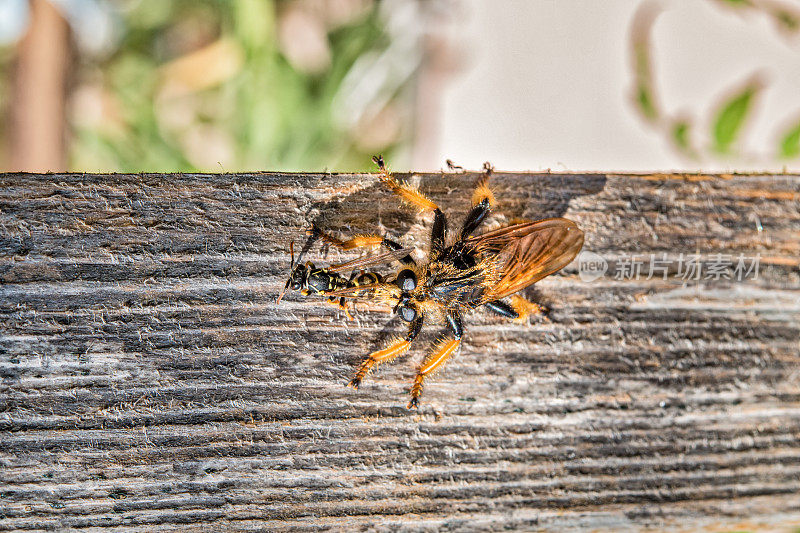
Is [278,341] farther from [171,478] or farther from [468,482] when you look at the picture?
[468,482]

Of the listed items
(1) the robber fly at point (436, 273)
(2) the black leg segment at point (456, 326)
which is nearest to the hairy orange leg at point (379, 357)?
(1) the robber fly at point (436, 273)

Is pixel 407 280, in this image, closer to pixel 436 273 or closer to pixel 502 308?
pixel 436 273

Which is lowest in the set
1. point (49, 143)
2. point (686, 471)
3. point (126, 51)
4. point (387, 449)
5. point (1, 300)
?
point (686, 471)

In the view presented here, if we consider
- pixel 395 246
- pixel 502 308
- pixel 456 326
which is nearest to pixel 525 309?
pixel 502 308

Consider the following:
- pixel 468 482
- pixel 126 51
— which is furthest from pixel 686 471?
pixel 126 51

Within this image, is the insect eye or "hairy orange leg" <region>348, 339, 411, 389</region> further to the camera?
the insect eye

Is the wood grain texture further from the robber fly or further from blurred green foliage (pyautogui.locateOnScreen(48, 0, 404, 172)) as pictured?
blurred green foliage (pyautogui.locateOnScreen(48, 0, 404, 172))

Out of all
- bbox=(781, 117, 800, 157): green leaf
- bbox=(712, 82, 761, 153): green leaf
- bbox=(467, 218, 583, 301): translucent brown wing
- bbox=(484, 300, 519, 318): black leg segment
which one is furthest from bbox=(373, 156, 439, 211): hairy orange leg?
bbox=(781, 117, 800, 157): green leaf
